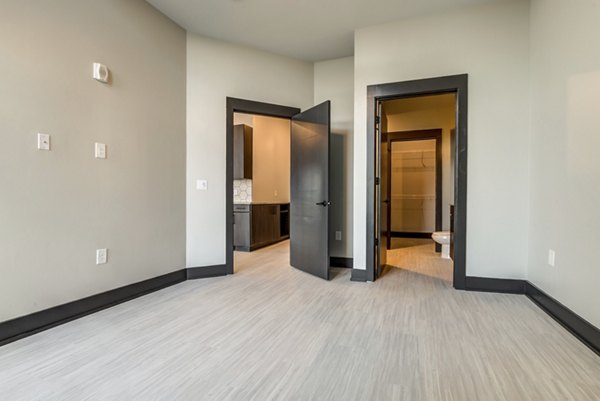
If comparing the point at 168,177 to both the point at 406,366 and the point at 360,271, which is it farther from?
the point at 406,366

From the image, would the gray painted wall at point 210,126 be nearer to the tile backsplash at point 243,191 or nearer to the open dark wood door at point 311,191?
the open dark wood door at point 311,191

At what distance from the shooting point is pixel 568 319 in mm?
2232

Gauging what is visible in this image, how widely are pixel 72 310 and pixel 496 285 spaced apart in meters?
3.79

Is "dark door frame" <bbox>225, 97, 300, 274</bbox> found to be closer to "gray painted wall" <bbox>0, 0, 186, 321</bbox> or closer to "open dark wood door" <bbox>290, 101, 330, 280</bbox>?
"gray painted wall" <bbox>0, 0, 186, 321</bbox>

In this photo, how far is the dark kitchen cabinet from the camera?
5.51 metres

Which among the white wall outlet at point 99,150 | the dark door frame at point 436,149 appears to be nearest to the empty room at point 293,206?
the white wall outlet at point 99,150

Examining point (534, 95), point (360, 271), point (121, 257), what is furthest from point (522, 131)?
point (121, 257)

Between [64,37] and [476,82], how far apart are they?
3.63 metres

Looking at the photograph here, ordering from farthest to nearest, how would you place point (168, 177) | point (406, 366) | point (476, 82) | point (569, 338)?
1. point (168, 177)
2. point (476, 82)
3. point (569, 338)
4. point (406, 366)

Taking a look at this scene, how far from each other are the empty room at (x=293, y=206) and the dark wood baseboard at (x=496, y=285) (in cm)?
3

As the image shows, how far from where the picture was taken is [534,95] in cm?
291

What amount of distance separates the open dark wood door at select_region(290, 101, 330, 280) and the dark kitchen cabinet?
1.43 m

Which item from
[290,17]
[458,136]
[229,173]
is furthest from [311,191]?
[290,17]

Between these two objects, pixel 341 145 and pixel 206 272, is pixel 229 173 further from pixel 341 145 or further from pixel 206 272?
pixel 341 145
